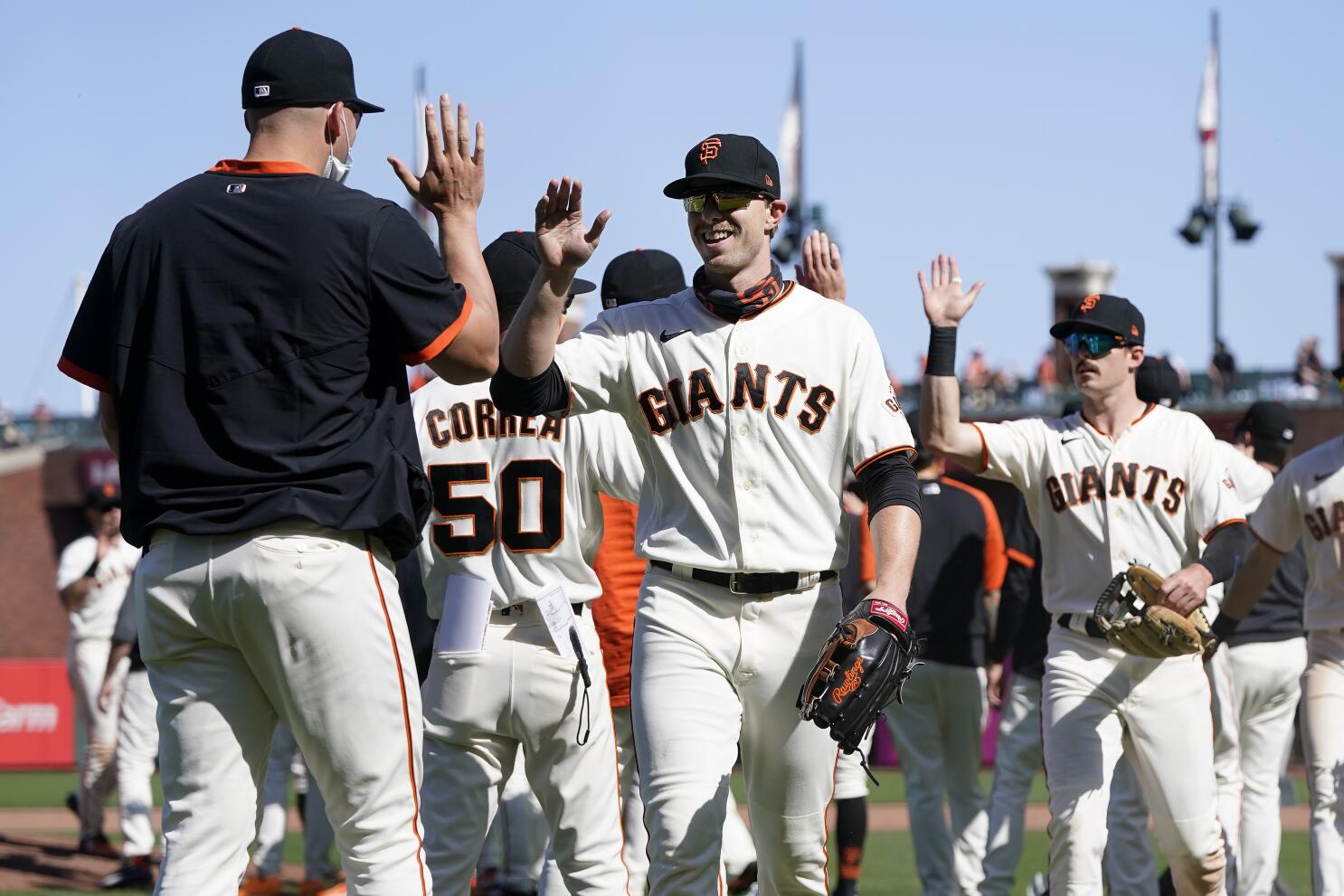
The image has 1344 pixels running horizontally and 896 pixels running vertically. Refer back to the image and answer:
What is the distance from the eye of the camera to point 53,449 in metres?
35.5

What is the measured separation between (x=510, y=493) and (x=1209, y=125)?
32.2 metres

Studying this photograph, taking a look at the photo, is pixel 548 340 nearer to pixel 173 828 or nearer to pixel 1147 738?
pixel 173 828

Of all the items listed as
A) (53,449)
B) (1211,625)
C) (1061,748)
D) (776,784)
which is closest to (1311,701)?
(1211,625)

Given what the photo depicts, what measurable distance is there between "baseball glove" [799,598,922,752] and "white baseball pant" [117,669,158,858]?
663 centimetres

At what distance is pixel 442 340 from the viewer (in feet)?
13.5

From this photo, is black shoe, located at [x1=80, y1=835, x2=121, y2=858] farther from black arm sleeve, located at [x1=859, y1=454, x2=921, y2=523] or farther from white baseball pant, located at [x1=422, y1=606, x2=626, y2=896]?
black arm sleeve, located at [x1=859, y1=454, x2=921, y2=523]

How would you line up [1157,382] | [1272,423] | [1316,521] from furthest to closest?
[1272,423]
[1157,382]
[1316,521]

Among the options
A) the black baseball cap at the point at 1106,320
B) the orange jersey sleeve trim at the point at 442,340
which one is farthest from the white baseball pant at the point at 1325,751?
the orange jersey sleeve trim at the point at 442,340

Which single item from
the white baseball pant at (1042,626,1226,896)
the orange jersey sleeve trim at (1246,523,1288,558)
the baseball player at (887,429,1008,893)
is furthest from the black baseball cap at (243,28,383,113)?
the baseball player at (887,429,1008,893)

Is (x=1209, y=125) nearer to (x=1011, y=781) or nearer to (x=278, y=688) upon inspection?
(x=1011, y=781)

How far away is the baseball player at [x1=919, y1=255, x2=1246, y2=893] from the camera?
6629 mm

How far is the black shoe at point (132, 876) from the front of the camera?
9.91 meters

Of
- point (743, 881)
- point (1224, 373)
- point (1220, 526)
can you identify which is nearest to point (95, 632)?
point (743, 881)

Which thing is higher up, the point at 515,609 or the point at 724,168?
the point at 724,168
